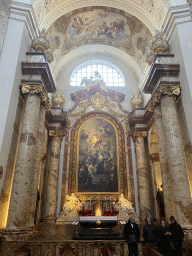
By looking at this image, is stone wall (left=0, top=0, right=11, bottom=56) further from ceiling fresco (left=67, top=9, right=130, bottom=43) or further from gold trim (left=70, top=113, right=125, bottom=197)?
gold trim (left=70, top=113, right=125, bottom=197)

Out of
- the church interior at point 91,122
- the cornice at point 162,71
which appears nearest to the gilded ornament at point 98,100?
the church interior at point 91,122

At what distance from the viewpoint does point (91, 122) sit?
47.2ft

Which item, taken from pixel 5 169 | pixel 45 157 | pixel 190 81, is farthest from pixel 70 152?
pixel 190 81

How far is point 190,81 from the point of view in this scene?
8172 millimetres

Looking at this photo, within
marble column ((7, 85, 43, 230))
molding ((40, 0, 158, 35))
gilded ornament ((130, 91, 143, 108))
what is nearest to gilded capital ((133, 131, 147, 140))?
gilded ornament ((130, 91, 143, 108))

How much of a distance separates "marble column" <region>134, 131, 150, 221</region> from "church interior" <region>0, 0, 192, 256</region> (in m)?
0.06

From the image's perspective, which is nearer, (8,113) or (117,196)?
(8,113)

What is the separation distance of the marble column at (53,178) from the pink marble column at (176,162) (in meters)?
6.69

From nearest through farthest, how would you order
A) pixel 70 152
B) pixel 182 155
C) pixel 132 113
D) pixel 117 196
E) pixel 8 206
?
pixel 8 206
pixel 182 155
pixel 117 196
pixel 70 152
pixel 132 113

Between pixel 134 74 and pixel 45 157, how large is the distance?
353 inches

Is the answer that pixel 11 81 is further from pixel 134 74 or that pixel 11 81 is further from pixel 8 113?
pixel 134 74

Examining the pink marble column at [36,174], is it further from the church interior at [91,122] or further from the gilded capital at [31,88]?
the gilded capital at [31,88]

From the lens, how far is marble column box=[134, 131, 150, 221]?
11.8 m

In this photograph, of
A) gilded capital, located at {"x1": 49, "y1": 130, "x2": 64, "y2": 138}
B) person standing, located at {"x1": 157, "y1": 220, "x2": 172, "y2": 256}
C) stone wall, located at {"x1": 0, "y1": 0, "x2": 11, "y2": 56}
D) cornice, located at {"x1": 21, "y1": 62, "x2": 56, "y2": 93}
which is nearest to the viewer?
person standing, located at {"x1": 157, "y1": 220, "x2": 172, "y2": 256}
